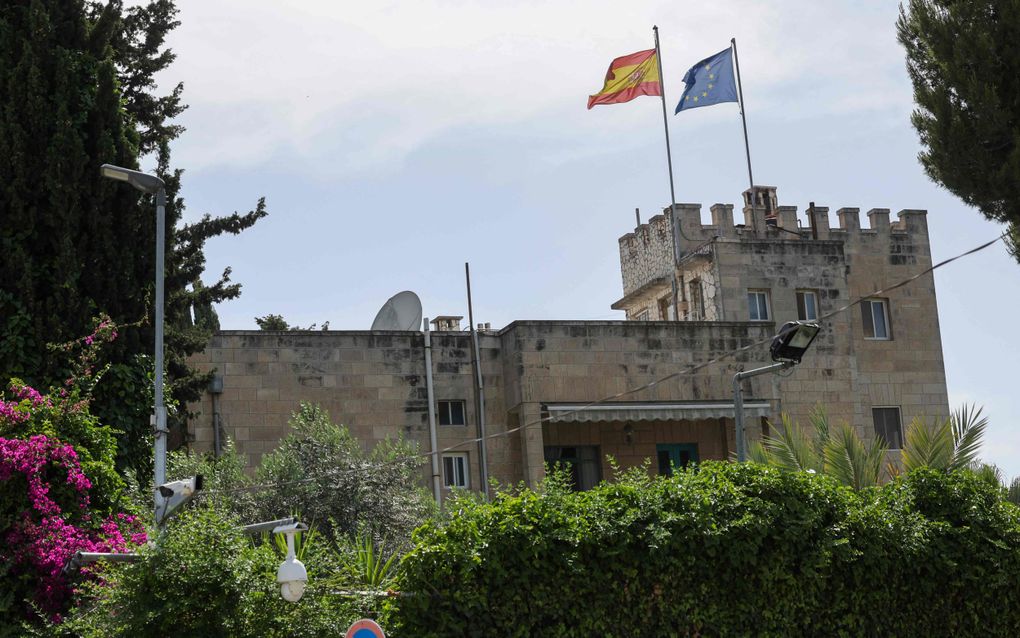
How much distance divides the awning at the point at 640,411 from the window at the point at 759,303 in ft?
16.3

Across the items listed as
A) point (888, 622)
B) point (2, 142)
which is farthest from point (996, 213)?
point (2, 142)

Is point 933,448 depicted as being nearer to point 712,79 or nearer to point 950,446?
point 950,446

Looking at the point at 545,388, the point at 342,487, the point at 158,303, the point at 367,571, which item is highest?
the point at 158,303

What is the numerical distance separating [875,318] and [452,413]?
12.3 meters

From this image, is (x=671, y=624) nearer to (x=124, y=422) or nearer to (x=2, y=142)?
(x=124, y=422)

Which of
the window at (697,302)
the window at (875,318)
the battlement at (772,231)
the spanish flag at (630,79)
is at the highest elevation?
the spanish flag at (630,79)

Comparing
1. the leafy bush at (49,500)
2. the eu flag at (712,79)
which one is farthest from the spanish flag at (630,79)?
the leafy bush at (49,500)

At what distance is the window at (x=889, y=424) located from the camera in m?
35.1

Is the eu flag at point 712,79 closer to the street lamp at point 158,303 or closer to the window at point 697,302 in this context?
the window at point 697,302

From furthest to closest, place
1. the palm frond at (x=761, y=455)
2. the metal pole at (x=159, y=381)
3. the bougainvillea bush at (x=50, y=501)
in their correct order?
1. the palm frond at (x=761, y=455)
2. the metal pole at (x=159, y=381)
3. the bougainvillea bush at (x=50, y=501)

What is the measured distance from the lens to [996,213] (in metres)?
18.7

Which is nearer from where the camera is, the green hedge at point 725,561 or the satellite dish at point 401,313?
the green hedge at point 725,561

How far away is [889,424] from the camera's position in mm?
35281

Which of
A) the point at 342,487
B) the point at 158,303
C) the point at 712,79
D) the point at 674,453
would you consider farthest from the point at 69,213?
the point at 712,79
